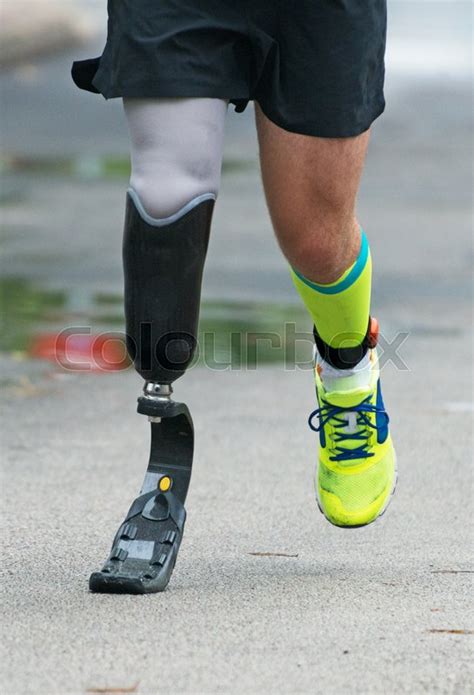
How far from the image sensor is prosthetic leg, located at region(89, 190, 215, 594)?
8.54ft

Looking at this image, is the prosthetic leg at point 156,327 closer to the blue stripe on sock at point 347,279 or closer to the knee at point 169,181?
the knee at point 169,181

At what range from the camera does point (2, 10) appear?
692 inches

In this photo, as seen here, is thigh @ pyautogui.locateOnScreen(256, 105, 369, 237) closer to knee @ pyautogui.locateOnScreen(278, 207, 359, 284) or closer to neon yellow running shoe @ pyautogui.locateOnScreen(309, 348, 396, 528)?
knee @ pyautogui.locateOnScreen(278, 207, 359, 284)

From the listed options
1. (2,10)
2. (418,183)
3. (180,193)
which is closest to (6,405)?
(180,193)

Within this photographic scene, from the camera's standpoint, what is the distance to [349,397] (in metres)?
3.01

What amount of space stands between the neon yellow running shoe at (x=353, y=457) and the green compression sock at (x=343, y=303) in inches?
4.0

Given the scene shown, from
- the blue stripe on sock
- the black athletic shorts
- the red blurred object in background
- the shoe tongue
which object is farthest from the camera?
the red blurred object in background

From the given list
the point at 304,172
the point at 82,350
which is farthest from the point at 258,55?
the point at 82,350

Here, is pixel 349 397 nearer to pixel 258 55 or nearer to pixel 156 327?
pixel 156 327

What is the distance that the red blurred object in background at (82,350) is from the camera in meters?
5.24

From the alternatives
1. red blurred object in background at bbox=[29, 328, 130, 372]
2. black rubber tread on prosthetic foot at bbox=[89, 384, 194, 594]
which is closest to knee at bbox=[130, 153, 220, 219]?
black rubber tread on prosthetic foot at bbox=[89, 384, 194, 594]

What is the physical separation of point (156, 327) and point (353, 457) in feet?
2.02

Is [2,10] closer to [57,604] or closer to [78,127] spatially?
[78,127]

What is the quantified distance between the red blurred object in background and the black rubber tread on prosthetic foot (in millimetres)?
2411
